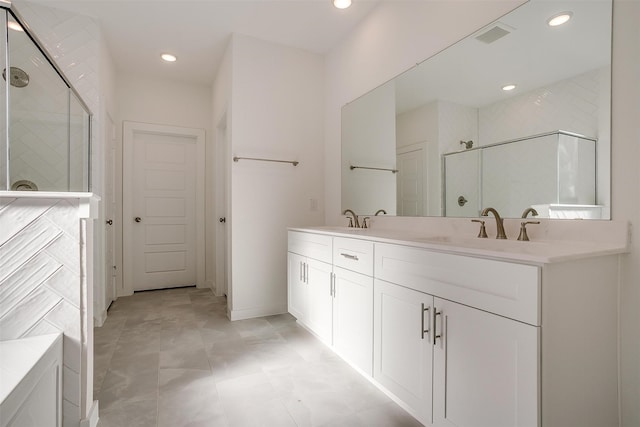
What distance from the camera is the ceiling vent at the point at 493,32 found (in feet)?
5.39

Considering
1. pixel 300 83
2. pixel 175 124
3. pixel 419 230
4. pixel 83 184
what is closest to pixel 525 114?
pixel 419 230

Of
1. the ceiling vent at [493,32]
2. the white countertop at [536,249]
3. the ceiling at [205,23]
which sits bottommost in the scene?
the white countertop at [536,249]

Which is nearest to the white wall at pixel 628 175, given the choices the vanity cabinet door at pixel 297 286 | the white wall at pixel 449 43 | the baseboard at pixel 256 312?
the white wall at pixel 449 43

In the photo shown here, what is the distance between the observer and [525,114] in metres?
1.57

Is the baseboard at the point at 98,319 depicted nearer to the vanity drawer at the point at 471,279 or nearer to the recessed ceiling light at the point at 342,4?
the vanity drawer at the point at 471,279

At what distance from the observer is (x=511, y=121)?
1.64m

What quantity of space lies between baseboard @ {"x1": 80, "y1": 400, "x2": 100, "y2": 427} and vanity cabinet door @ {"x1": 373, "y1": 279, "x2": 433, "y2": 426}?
54.7 inches

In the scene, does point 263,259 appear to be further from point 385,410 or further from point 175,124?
point 175,124

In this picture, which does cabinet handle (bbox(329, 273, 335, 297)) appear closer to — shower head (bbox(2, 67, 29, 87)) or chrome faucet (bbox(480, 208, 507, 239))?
chrome faucet (bbox(480, 208, 507, 239))

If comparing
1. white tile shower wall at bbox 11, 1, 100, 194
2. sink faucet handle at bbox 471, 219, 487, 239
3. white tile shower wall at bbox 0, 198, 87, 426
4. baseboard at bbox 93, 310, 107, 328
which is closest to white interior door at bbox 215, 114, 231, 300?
baseboard at bbox 93, 310, 107, 328

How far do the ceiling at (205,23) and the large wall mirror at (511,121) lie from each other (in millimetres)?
895

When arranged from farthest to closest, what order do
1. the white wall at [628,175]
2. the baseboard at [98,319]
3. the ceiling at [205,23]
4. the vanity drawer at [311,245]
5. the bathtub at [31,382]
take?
1. the baseboard at [98,319]
2. the ceiling at [205,23]
3. the vanity drawer at [311,245]
4. the white wall at [628,175]
5. the bathtub at [31,382]

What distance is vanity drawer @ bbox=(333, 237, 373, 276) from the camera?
1840mm

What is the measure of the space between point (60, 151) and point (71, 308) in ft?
6.56
